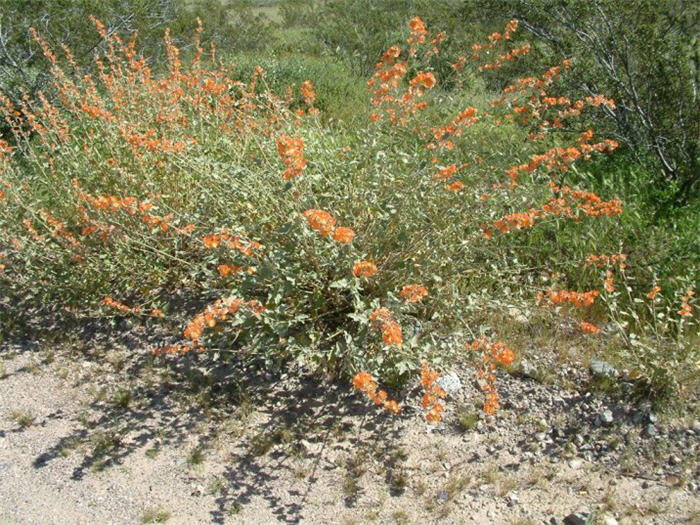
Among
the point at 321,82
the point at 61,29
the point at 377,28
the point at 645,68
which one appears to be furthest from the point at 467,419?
the point at 377,28

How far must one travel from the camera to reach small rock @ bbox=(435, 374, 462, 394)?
122 inches

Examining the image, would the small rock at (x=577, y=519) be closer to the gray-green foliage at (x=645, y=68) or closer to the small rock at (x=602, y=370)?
the small rock at (x=602, y=370)

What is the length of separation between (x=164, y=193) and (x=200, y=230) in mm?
644

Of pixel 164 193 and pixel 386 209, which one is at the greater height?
pixel 164 193

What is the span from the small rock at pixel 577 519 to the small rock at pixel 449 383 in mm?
809

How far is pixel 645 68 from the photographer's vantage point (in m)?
4.74

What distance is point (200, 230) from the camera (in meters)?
3.35

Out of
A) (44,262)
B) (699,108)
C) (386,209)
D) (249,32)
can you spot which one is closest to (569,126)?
(699,108)

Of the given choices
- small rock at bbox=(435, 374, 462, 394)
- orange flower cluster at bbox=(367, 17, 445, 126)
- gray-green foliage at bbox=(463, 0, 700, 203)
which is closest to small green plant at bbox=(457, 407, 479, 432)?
small rock at bbox=(435, 374, 462, 394)

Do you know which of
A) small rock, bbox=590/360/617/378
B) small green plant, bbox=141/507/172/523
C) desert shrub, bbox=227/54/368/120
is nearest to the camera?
small green plant, bbox=141/507/172/523

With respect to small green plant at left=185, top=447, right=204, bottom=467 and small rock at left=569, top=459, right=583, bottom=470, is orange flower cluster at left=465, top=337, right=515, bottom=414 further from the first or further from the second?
small green plant at left=185, top=447, right=204, bottom=467

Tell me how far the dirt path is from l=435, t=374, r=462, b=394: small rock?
0.03 m

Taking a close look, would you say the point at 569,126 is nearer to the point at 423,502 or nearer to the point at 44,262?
the point at 423,502

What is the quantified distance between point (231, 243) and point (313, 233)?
38 cm
